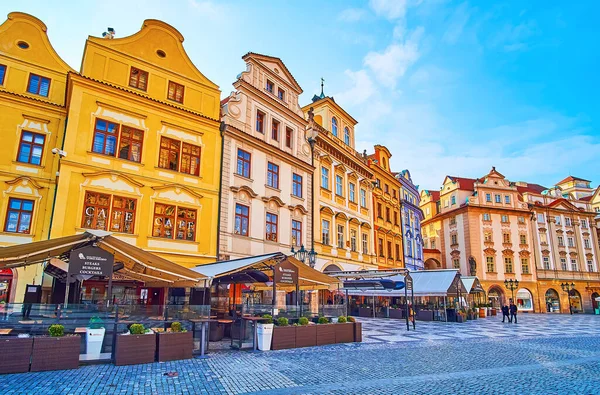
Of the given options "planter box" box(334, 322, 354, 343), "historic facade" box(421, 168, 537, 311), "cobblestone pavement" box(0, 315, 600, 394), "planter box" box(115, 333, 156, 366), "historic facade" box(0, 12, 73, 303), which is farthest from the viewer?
"historic facade" box(421, 168, 537, 311)

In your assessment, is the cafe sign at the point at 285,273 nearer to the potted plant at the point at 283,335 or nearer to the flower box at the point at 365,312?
the potted plant at the point at 283,335

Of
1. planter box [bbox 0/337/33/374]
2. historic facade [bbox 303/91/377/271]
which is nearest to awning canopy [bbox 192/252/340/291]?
planter box [bbox 0/337/33/374]

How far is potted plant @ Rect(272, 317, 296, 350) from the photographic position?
12.7 metres

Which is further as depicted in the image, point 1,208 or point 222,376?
point 1,208

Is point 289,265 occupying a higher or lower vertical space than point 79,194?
lower

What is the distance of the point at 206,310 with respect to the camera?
1170 centimetres

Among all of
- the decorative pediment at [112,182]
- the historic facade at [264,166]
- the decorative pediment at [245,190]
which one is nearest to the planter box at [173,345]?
the decorative pediment at [112,182]

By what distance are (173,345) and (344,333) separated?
667cm

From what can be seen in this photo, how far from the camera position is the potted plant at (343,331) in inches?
574

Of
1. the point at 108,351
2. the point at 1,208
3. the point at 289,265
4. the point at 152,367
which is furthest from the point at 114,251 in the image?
the point at 1,208

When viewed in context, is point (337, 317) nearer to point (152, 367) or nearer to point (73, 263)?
point (152, 367)

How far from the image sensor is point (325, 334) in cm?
1412

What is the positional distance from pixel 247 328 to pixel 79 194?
29.1ft

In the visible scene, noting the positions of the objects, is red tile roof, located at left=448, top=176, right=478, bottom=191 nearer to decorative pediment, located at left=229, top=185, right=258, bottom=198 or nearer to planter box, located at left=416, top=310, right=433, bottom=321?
planter box, located at left=416, top=310, right=433, bottom=321
